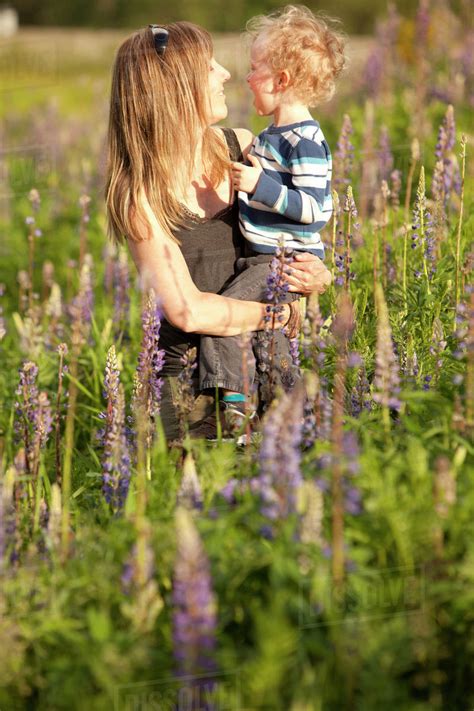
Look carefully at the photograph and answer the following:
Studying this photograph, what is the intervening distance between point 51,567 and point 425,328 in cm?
162

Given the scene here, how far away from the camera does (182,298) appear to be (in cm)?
342

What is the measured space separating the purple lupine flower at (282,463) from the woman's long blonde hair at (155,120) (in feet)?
4.40

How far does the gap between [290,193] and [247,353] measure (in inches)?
23.6

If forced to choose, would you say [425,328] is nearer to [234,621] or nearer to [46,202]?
[234,621]

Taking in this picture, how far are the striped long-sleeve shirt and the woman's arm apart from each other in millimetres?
312

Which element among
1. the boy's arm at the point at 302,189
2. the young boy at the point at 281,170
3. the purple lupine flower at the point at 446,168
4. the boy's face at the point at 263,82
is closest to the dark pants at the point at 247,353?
the young boy at the point at 281,170

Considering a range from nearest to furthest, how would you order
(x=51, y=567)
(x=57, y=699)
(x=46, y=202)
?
1. (x=57, y=699)
2. (x=51, y=567)
3. (x=46, y=202)

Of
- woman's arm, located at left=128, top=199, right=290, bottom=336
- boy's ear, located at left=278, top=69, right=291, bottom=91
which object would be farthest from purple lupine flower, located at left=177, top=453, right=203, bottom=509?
boy's ear, located at left=278, top=69, right=291, bottom=91

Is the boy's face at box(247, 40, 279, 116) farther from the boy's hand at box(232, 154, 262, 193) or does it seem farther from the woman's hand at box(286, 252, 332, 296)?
the woman's hand at box(286, 252, 332, 296)

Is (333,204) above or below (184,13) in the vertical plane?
below

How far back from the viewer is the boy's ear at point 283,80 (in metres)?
3.63

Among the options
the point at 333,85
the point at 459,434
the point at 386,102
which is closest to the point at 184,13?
the point at 386,102

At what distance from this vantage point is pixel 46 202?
6.92 meters

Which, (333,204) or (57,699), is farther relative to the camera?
(333,204)
